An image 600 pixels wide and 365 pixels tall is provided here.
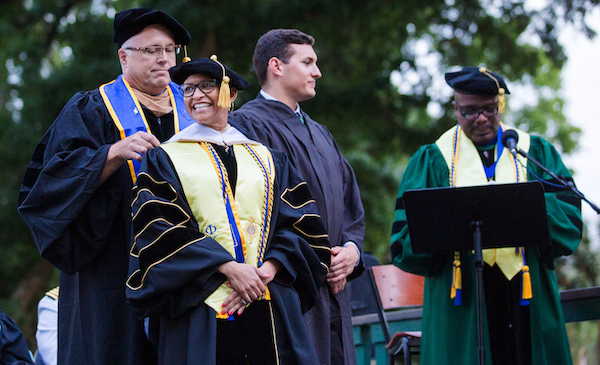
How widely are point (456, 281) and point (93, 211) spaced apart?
225 cm

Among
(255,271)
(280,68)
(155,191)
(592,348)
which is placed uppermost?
(280,68)

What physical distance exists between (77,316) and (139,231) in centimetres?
70

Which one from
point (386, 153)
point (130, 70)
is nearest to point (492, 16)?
point (386, 153)

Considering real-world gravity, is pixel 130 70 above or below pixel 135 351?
above

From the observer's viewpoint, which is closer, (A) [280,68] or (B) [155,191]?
(B) [155,191]

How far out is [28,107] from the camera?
401 inches

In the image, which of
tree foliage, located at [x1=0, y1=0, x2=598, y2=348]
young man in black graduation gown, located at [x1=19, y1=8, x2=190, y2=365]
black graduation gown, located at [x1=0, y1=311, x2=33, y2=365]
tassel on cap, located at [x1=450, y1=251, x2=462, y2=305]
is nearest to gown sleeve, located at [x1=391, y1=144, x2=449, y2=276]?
tassel on cap, located at [x1=450, y1=251, x2=462, y2=305]

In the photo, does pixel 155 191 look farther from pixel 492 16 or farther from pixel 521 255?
pixel 492 16

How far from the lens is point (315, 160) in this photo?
407 centimetres

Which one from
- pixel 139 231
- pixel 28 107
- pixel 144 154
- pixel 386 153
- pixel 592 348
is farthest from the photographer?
pixel 592 348

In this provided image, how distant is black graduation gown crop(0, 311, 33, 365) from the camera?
4.66m

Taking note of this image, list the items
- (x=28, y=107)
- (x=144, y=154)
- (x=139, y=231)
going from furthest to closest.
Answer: (x=28, y=107)
(x=144, y=154)
(x=139, y=231)

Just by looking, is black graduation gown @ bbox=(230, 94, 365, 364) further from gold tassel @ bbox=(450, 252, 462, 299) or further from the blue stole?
gold tassel @ bbox=(450, 252, 462, 299)

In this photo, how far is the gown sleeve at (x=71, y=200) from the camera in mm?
3281
